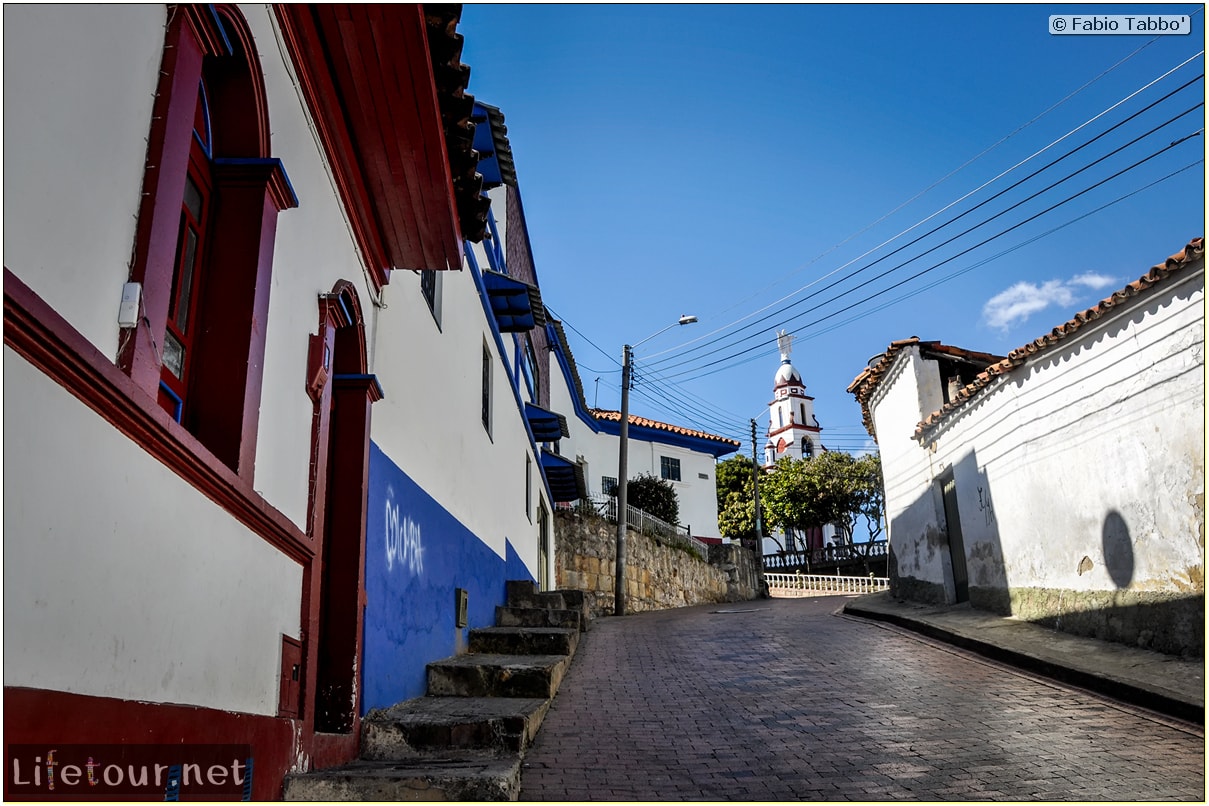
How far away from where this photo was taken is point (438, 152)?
5.16 metres

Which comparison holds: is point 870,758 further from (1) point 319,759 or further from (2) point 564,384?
(2) point 564,384

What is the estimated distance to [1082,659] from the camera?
854cm

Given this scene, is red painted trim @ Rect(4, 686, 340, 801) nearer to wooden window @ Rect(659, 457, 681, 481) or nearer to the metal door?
the metal door


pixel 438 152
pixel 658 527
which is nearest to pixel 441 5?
pixel 438 152

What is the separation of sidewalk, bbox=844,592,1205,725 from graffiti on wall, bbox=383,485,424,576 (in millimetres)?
5842

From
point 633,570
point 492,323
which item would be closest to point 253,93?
point 492,323

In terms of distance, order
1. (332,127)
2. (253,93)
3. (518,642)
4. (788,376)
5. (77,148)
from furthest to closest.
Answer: (788,376) < (518,642) < (332,127) < (253,93) < (77,148)

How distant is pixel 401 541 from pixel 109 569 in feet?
12.8

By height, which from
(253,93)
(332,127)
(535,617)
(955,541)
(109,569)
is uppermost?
(332,127)

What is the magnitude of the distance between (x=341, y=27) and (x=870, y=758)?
5.15 meters

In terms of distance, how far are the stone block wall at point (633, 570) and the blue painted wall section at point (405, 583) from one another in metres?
10.4

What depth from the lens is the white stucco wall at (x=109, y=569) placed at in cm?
207

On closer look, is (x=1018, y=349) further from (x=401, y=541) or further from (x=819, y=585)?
(x=819, y=585)

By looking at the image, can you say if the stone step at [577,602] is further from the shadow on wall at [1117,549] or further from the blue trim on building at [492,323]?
the shadow on wall at [1117,549]
